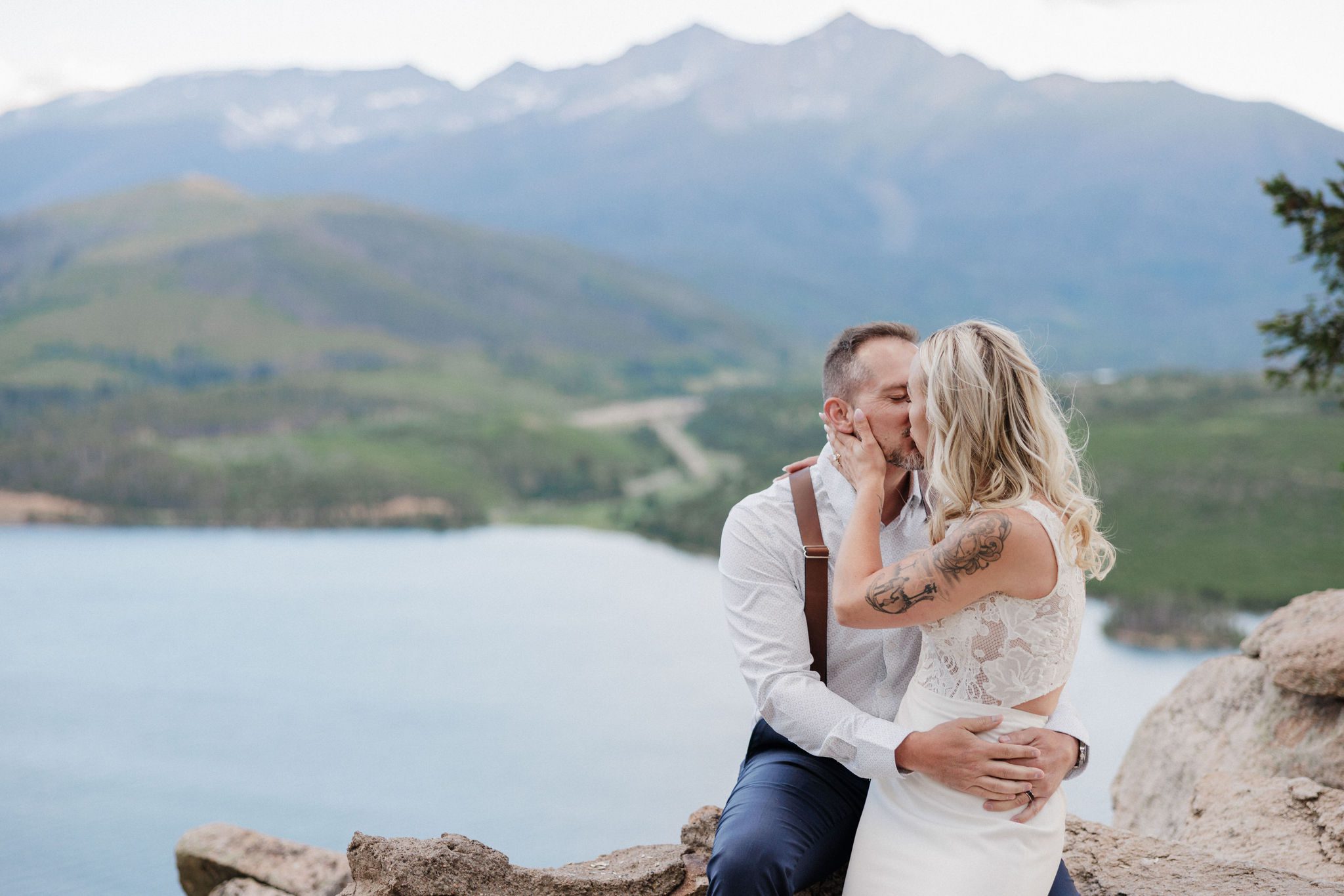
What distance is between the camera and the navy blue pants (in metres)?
3.53

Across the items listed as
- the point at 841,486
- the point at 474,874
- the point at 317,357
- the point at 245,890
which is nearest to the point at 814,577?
the point at 841,486

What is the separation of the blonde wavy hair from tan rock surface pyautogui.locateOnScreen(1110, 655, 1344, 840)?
3.25 m

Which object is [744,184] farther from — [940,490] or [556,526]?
[940,490]

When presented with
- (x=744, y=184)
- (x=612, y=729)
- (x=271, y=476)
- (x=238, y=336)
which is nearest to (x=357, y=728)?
(x=612, y=729)

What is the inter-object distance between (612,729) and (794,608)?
1588 centimetres

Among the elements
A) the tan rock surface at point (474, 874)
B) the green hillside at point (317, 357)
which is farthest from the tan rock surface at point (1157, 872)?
the green hillside at point (317, 357)

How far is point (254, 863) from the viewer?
583 cm

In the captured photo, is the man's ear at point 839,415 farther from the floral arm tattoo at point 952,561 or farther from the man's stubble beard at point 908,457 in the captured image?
the floral arm tattoo at point 952,561

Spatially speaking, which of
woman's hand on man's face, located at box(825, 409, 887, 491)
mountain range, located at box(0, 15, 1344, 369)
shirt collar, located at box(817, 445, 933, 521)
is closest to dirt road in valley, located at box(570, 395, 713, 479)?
shirt collar, located at box(817, 445, 933, 521)

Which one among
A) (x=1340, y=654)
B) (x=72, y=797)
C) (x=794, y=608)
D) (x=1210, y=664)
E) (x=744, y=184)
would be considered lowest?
(x=72, y=797)

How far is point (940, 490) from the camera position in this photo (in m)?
3.32

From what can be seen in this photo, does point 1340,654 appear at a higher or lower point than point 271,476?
higher

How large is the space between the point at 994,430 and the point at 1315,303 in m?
7.66

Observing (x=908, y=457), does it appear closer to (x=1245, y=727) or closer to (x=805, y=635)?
(x=805, y=635)
